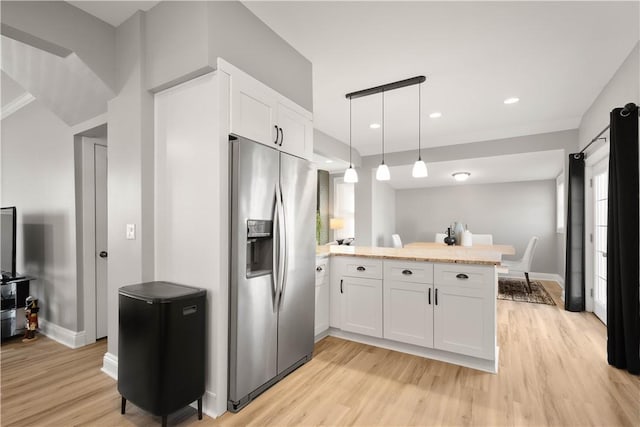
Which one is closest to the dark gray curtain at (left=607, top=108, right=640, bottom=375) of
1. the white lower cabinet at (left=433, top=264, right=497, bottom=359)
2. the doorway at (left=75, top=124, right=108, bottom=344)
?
the white lower cabinet at (left=433, top=264, right=497, bottom=359)

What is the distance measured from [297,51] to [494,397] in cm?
307

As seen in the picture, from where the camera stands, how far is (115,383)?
2398mm

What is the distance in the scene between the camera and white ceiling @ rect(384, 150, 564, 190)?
5.26m

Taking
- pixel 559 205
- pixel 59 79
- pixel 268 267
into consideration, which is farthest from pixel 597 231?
pixel 59 79

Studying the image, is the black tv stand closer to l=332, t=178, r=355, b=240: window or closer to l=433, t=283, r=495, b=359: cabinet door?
l=433, t=283, r=495, b=359: cabinet door

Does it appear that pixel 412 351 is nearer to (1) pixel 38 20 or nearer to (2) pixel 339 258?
(2) pixel 339 258

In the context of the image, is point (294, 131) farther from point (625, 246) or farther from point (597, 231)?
point (597, 231)

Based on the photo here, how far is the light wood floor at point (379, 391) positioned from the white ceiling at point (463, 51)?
8.78 feet

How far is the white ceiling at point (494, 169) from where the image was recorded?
5.26 metres

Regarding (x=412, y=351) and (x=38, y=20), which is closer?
(x=38, y=20)

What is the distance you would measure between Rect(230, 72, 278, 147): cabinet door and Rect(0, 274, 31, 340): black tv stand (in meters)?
3.21

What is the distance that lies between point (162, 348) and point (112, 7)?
2.33 metres

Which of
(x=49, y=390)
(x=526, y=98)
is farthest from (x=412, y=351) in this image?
(x=526, y=98)

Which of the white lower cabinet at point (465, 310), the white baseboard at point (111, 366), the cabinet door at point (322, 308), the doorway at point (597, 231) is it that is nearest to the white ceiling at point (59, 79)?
the white baseboard at point (111, 366)
